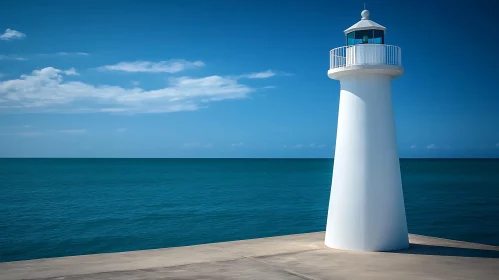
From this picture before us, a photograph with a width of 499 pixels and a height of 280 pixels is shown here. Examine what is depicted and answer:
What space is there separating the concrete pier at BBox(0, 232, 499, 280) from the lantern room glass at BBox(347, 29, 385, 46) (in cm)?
546

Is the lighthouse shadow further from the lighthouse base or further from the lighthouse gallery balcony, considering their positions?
the lighthouse gallery balcony

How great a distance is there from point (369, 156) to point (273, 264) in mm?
3728

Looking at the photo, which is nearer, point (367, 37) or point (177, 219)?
point (367, 37)

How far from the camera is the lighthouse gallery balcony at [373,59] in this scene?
456 inches

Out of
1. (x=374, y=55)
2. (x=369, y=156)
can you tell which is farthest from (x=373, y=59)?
(x=369, y=156)

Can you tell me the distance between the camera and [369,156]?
11.7 m

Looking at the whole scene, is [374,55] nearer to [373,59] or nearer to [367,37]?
[373,59]

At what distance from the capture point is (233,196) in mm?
51281

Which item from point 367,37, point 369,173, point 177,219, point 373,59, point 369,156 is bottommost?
point 177,219

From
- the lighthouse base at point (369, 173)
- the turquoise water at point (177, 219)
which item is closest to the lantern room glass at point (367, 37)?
the lighthouse base at point (369, 173)

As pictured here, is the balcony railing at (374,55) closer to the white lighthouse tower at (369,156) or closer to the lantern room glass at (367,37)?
the white lighthouse tower at (369,156)

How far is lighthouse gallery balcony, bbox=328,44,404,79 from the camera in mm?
11594

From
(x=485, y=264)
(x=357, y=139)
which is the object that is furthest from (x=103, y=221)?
(x=485, y=264)

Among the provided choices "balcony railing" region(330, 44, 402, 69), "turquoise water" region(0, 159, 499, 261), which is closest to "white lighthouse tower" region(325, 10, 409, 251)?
"balcony railing" region(330, 44, 402, 69)
